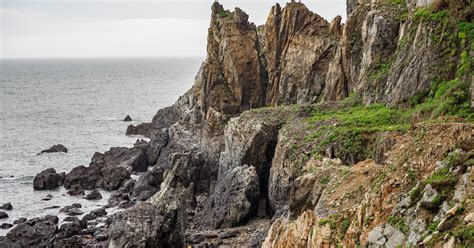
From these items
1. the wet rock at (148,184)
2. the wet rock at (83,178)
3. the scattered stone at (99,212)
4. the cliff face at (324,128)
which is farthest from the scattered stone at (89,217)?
the wet rock at (83,178)

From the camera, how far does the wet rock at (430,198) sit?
50.4 feet

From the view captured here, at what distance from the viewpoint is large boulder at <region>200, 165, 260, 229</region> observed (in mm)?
41469

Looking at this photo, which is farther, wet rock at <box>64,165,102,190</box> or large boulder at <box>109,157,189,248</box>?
wet rock at <box>64,165,102,190</box>

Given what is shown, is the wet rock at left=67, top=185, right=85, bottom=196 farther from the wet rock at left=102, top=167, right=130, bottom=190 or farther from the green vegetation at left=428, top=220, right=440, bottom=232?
the green vegetation at left=428, top=220, right=440, bottom=232

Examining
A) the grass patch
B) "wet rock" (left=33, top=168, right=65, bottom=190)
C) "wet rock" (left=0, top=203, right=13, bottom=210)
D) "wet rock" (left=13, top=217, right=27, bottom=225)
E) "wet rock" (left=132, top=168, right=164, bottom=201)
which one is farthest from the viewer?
"wet rock" (left=33, top=168, right=65, bottom=190)

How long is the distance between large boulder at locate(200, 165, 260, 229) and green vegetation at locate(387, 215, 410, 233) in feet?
83.5

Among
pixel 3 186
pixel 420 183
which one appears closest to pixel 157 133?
pixel 3 186

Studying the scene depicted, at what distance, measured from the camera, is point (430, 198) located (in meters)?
15.5

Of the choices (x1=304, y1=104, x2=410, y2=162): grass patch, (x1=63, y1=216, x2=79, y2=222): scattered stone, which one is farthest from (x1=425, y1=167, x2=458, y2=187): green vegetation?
(x1=63, y1=216, x2=79, y2=222): scattered stone

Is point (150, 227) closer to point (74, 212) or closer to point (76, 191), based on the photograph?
point (74, 212)

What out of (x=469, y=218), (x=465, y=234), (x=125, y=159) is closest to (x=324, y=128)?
(x=469, y=218)

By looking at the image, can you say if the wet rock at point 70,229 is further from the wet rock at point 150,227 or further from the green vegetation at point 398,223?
the green vegetation at point 398,223

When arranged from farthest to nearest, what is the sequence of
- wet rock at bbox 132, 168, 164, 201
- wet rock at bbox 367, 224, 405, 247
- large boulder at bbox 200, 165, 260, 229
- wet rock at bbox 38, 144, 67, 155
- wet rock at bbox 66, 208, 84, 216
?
wet rock at bbox 38, 144, 67, 155 → wet rock at bbox 132, 168, 164, 201 → wet rock at bbox 66, 208, 84, 216 → large boulder at bbox 200, 165, 260, 229 → wet rock at bbox 367, 224, 405, 247

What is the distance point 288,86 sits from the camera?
6244cm
